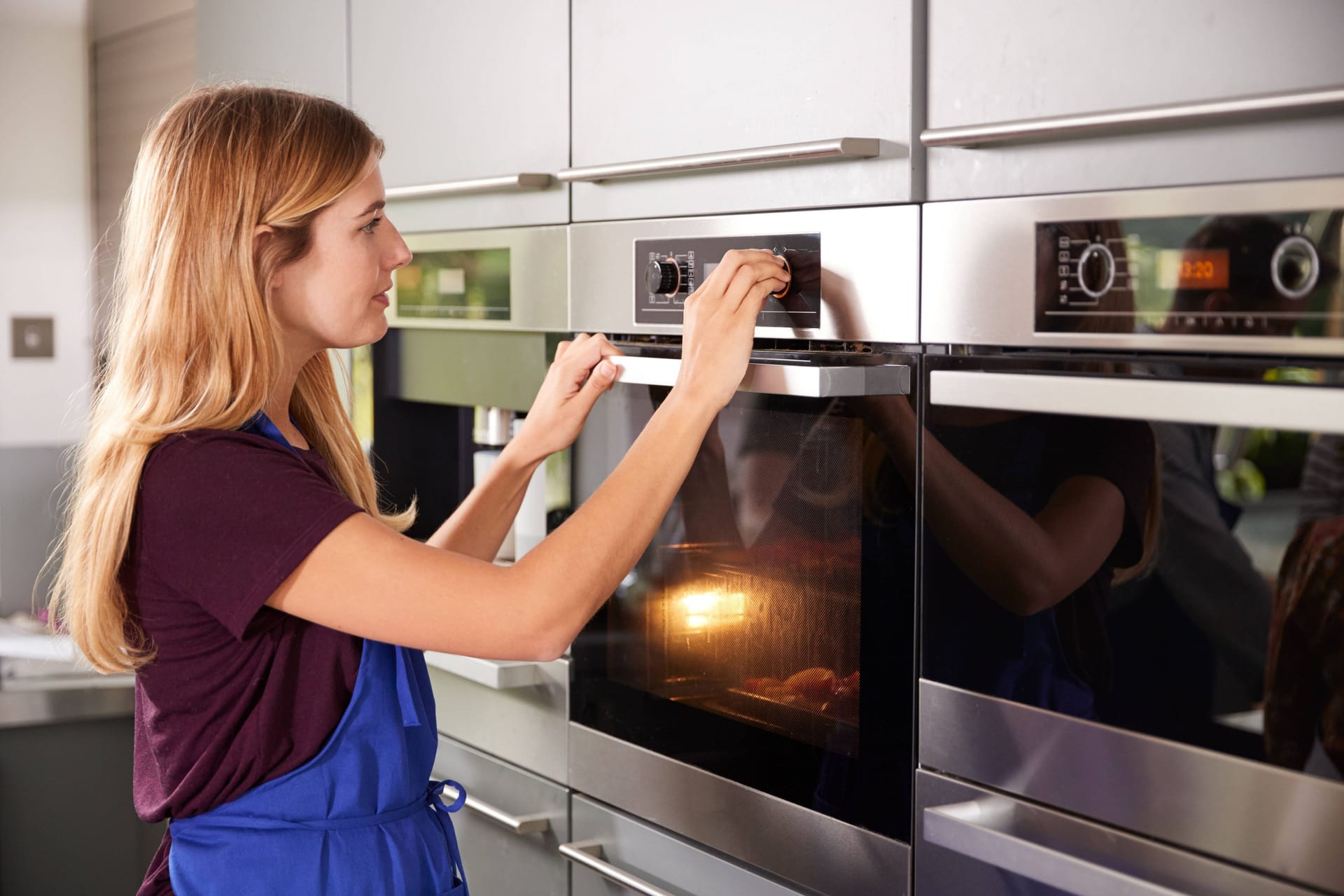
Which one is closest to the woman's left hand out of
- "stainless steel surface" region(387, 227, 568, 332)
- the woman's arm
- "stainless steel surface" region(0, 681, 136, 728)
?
"stainless steel surface" region(387, 227, 568, 332)

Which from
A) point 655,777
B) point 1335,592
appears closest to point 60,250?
point 655,777

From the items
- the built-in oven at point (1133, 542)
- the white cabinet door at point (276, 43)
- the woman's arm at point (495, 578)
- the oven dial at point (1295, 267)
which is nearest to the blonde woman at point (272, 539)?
the woman's arm at point (495, 578)

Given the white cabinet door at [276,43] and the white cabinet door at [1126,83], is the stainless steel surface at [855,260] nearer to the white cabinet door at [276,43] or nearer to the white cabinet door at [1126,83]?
the white cabinet door at [1126,83]

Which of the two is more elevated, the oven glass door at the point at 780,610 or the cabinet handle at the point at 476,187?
the cabinet handle at the point at 476,187

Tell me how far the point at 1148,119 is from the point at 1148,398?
0.61 feet

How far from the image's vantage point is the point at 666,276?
51.8 inches

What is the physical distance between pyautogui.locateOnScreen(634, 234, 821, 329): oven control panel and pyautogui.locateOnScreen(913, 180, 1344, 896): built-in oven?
13 cm

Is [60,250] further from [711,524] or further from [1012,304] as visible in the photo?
[1012,304]

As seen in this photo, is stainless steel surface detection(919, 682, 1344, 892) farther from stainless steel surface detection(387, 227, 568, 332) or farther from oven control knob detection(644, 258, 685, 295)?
stainless steel surface detection(387, 227, 568, 332)

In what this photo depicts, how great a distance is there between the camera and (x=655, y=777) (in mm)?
1423

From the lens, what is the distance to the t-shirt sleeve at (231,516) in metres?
0.98

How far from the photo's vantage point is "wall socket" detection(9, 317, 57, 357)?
10.2 ft

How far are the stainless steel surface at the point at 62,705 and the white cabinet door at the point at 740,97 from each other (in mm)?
1421

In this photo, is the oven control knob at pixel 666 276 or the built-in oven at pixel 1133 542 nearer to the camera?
the built-in oven at pixel 1133 542
